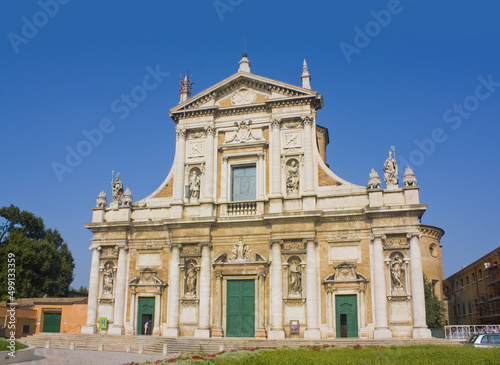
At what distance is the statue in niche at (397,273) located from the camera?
75.7 ft

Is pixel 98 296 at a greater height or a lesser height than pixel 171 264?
lesser

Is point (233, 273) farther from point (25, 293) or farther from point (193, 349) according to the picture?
point (25, 293)

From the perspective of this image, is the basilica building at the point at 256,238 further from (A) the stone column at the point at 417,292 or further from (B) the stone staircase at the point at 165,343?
(B) the stone staircase at the point at 165,343

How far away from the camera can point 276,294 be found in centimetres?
2409

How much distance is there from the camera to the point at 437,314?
31000mm

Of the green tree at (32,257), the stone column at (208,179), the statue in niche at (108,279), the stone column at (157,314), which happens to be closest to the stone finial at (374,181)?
the stone column at (208,179)

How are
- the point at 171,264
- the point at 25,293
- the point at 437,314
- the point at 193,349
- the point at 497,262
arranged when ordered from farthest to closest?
the point at 25,293, the point at 497,262, the point at 437,314, the point at 171,264, the point at 193,349

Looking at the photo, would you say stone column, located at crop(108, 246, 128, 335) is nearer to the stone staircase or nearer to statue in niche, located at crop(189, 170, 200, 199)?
the stone staircase

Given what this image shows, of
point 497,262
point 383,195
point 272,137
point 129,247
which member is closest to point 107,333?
point 129,247

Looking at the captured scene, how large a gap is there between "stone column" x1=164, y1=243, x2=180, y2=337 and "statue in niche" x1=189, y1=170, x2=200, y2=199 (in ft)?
9.73

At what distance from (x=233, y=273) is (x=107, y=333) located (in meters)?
7.54

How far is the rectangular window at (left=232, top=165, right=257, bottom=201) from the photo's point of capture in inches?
1051

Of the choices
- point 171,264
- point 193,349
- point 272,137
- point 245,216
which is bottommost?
point 193,349

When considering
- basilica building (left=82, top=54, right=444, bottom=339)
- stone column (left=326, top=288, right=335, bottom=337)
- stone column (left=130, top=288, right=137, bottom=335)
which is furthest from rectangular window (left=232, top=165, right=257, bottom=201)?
stone column (left=130, top=288, right=137, bottom=335)
